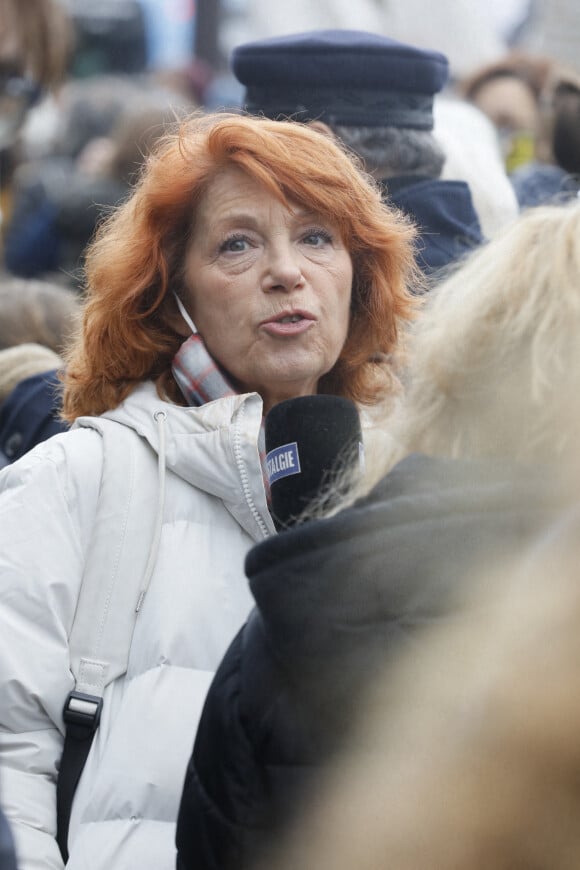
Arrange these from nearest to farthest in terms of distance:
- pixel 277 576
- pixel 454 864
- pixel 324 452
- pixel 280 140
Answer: pixel 454 864, pixel 277 576, pixel 324 452, pixel 280 140

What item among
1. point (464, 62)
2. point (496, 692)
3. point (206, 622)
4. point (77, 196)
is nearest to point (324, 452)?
point (206, 622)

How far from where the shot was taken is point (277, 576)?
1.58 metres

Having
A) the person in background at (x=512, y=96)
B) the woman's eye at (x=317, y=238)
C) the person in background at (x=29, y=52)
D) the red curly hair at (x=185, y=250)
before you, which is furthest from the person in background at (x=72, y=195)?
the woman's eye at (x=317, y=238)

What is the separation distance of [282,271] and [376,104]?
1.05 meters

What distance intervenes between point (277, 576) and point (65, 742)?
37.6 inches

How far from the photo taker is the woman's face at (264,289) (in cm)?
278

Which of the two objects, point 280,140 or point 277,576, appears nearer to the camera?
point 277,576

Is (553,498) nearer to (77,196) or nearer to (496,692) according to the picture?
(496,692)

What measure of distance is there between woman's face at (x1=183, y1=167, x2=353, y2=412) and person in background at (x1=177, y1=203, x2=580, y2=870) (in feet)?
3.41

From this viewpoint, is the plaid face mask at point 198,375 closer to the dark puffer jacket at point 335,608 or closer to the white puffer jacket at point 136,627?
the white puffer jacket at point 136,627

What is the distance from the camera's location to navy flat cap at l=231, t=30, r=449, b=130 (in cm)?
361

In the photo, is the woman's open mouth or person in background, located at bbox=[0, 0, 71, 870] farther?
person in background, located at bbox=[0, 0, 71, 870]

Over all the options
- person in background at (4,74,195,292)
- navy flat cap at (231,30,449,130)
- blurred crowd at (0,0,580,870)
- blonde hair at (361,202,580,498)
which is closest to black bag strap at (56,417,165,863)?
blurred crowd at (0,0,580,870)

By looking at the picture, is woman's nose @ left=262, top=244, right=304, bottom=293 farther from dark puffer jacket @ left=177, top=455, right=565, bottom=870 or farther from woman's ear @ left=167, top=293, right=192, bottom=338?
dark puffer jacket @ left=177, top=455, right=565, bottom=870
